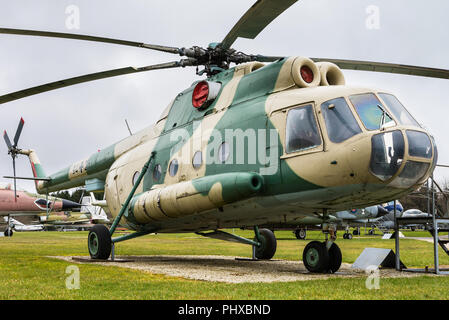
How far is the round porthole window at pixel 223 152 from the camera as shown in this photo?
398 inches

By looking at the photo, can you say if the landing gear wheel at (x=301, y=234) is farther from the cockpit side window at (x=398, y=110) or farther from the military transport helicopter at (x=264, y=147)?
the cockpit side window at (x=398, y=110)

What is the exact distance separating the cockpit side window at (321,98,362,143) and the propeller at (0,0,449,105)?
1.89 m

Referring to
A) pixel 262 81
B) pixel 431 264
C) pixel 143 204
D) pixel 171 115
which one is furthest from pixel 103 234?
pixel 431 264

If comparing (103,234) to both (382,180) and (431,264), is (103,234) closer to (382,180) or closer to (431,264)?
(382,180)

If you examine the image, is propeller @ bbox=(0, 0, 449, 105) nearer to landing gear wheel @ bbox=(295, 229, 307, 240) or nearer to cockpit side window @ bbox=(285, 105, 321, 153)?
cockpit side window @ bbox=(285, 105, 321, 153)

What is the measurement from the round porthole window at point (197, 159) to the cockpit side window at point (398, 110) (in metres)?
4.10

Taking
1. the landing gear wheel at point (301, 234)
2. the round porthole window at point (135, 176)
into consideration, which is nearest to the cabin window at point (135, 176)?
the round porthole window at point (135, 176)

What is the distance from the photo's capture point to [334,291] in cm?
677

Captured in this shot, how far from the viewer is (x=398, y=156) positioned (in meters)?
7.79

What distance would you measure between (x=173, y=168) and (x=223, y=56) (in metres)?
3.04

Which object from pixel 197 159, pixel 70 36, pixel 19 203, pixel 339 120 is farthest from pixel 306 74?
pixel 19 203

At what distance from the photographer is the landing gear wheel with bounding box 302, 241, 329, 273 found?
9445 mm

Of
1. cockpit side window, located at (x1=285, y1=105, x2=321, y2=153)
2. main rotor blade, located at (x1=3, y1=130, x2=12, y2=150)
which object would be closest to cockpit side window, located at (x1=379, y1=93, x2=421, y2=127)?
cockpit side window, located at (x1=285, y1=105, x2=321, y2=153)

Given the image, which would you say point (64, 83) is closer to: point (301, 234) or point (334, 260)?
point (334, 260)
